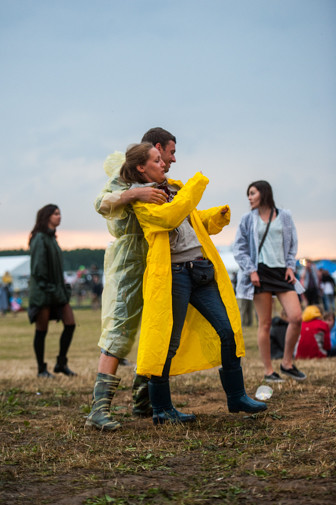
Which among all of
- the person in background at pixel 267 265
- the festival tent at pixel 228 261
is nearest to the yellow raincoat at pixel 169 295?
the person in background at pixel 267 265

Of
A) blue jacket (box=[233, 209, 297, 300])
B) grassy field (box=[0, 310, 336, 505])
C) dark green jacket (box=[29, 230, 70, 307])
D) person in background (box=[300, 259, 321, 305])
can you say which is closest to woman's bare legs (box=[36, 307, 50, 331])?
dark green jacket (box=[29, 230, 70, 307])

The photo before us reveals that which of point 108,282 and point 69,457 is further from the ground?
point 108,282

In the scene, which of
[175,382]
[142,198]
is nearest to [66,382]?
[175,382]

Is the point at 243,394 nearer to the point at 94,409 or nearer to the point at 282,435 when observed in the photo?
the point at 282,435

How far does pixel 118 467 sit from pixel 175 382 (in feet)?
11.2

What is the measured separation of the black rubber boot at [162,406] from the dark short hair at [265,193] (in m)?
2.58

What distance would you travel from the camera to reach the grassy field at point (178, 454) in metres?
2.62

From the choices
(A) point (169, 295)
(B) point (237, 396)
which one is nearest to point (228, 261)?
(B) point (237, 396)

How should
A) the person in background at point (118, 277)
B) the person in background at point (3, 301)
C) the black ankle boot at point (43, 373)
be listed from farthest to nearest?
the person in background at point (3, 301), the black ankle boot at point (43, 373), the person in background at point (118, 277)

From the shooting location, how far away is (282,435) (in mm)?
3596

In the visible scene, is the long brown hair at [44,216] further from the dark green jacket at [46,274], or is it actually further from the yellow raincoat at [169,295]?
the yellow raincoat at [169,295]

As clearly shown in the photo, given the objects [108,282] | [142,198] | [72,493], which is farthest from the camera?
[108,282]

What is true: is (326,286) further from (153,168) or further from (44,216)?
(153,168)

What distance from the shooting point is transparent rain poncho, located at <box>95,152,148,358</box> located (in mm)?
4211
